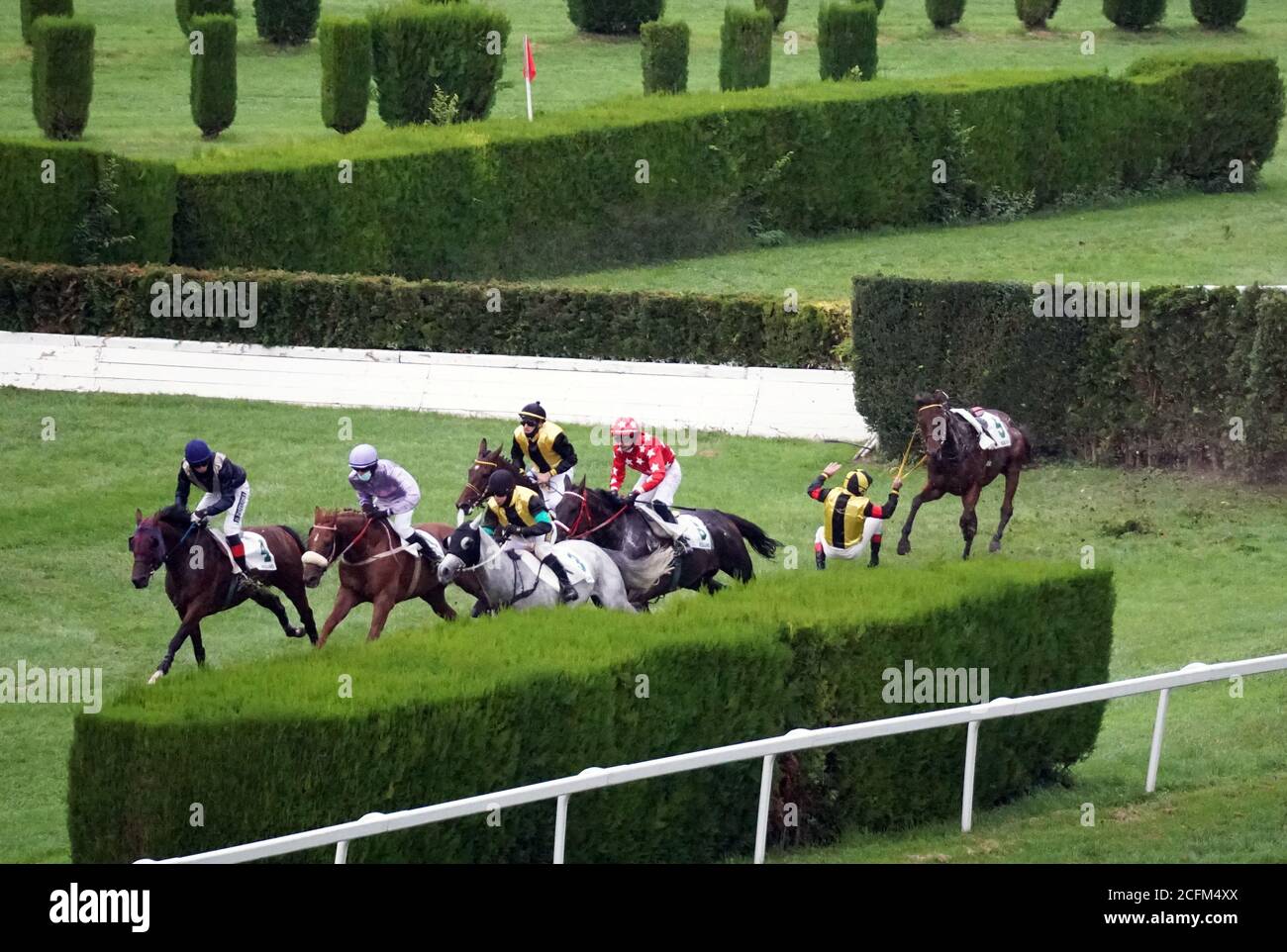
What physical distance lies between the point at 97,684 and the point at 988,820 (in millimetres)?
5905

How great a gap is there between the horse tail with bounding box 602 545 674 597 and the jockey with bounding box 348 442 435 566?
48.3 inches

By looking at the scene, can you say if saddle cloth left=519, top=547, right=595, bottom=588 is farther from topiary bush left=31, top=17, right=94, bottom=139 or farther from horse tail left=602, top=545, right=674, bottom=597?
topiary bush left=31, top=17, right=94, bottom=139

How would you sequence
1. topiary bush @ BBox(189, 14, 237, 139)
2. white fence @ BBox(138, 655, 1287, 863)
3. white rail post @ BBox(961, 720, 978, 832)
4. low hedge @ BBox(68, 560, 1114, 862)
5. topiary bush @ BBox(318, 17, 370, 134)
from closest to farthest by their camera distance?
1. white fence @ BBox(138, 655, 1287, 863)
2. low hedge @ BBox(68, 560, 1114, 862)
3. white rail post @ BBox(961, 720, 978, 832)
4. topiary bush @ BBox(318, 17, 370, 134)
5. topiary bush @ BBox(189, 14, 237, 139)

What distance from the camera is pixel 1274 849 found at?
30.9ft

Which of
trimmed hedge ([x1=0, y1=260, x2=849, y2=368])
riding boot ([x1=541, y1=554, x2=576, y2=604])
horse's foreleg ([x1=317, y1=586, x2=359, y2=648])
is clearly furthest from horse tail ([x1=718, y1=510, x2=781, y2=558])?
trimmed hedge ([x1=0, y1=260, x2=849, y2=368])

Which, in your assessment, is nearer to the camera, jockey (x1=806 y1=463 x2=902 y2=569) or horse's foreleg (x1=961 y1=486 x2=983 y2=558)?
jockey (x1=806 y1=463 x2=902 y2=569)

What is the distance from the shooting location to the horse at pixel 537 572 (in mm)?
12695

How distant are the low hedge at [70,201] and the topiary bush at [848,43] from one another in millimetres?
12819

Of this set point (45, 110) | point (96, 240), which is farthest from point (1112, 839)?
point (45, 110)

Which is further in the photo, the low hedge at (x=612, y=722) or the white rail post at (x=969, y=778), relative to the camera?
the white rail post at (x=969, y=778)

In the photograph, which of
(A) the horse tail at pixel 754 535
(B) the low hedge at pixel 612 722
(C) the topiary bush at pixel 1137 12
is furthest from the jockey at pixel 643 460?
(C) the topiary bush at pixel 1137 12

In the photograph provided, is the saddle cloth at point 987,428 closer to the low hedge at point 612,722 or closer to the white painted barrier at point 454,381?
the white painted barrier at point 454,381

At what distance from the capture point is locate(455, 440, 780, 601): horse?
1370cm

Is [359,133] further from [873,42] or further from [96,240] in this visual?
[873,42]
